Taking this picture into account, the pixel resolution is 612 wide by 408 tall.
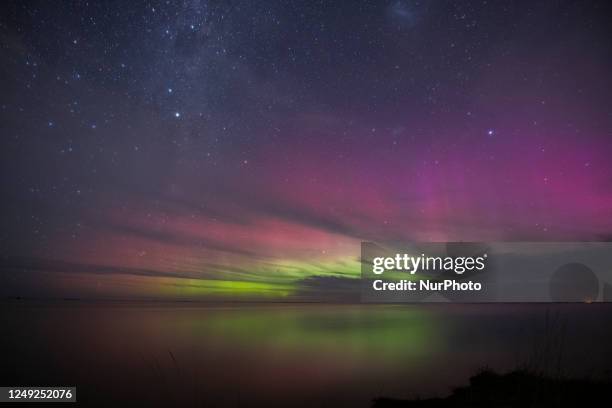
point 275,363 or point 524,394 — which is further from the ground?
point 524,394

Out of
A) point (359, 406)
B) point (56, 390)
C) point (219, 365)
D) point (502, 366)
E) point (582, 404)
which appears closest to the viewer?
point (582, 404)

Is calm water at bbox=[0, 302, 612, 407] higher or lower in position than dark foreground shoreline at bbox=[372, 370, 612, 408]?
lower

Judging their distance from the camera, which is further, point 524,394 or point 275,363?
point 275,363

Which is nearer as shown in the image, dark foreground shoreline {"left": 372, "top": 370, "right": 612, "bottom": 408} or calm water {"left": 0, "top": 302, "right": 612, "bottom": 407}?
dark foreground shoreline {"left": 372, "top": 370, "right": 612, "bottom": 408}

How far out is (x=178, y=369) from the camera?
18.5 meters

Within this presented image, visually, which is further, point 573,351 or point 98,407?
point 573,351

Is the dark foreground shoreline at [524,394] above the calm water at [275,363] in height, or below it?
above

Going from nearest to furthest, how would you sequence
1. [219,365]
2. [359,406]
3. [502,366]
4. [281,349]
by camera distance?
[359,406] < [502,366] < [219,365] < [281,349]

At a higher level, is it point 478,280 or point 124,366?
point 478,280

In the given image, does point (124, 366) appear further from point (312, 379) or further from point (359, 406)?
point (359, 406)

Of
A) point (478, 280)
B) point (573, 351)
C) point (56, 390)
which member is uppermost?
point (478, 280)

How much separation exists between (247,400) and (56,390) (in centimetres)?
834

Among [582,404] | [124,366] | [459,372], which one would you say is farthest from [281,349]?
[582,404]

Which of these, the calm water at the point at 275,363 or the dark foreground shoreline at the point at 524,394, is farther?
the calm water at the point at 275,363
